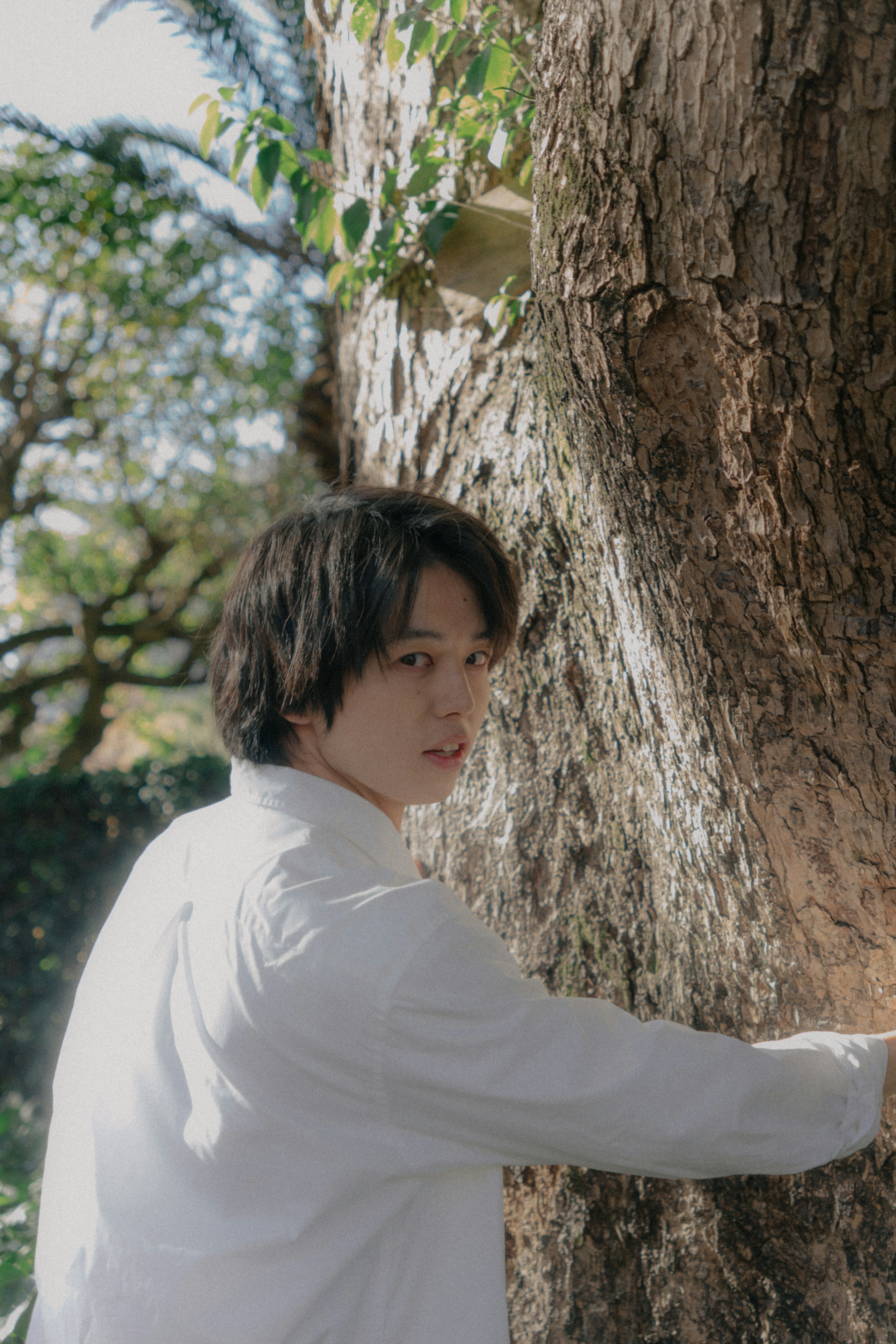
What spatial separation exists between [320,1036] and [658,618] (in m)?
0.82

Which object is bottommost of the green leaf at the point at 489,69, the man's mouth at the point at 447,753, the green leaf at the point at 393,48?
the man's mouth at the point at 447,753

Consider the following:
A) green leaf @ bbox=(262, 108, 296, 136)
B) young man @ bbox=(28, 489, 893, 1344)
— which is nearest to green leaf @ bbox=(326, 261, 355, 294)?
green leaf @ bbox=(262, 108, 296, 136)

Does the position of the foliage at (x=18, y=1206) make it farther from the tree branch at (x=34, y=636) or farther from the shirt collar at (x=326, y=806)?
the tree branch at (x=34, y=636)

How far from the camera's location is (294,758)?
1625 mm

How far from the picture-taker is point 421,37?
1.67m

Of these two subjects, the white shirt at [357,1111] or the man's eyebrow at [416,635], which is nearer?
the white shirt at [357,1111]

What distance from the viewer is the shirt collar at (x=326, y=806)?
1.49 meters

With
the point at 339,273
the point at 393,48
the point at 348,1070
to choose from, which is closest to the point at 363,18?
the point at 393,48

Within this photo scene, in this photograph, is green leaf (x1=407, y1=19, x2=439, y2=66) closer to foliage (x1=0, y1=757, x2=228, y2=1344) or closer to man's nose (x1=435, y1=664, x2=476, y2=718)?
man's nose (x1=435, y1=664, x2=476, y2=718)

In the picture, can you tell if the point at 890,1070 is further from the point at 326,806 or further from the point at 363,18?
the point at 363,18

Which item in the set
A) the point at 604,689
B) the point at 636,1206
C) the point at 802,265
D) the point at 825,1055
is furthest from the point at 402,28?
the point at 636,1206

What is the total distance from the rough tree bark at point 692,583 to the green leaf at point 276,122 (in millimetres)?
578

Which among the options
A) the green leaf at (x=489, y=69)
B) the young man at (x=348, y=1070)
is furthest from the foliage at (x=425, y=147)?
the young man at (x=348, y=1070)

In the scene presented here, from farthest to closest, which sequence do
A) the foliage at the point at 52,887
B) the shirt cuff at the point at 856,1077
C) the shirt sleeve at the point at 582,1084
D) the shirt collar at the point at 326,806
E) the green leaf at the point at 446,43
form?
the foliage at the point at 52,887
the green leaf at the point at 446,43
the shirt collar at the point at 326,806
the shirt cuff at the point at 856,1077
the shirt sleeve at the point at 582,1084
